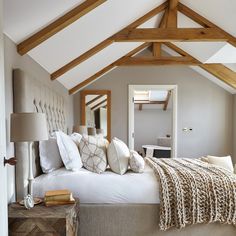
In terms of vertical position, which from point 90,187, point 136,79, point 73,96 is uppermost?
point 136,79

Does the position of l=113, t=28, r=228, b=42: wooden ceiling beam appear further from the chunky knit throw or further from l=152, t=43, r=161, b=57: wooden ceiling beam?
the chunky knit throw

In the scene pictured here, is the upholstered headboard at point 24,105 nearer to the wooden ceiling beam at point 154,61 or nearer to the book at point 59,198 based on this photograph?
the book at point 59,198

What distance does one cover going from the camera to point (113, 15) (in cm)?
297

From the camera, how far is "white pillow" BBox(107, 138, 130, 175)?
2.38m

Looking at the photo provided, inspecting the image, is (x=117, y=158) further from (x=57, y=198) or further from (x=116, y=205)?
(x=57, y=198)

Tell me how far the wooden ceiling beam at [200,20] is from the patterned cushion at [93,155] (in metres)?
2.47

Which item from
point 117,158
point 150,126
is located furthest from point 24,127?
point 150,126

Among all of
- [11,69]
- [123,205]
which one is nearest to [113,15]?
[11,69]

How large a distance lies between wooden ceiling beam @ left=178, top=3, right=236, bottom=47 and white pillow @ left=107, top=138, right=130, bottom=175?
7.75 feet

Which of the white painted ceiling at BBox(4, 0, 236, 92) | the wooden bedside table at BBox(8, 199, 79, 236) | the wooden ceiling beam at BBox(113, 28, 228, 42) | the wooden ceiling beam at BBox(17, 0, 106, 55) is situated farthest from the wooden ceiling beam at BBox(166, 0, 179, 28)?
the wooden bedside table at BBox(8, 199, 79, 236)

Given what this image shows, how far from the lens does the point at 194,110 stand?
578 centimetres

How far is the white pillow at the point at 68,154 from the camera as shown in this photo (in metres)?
2.33

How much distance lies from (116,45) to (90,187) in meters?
2.75

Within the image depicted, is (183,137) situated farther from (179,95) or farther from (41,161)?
(41,161)
